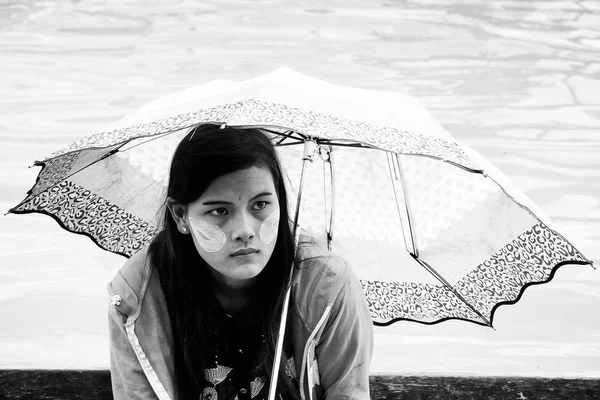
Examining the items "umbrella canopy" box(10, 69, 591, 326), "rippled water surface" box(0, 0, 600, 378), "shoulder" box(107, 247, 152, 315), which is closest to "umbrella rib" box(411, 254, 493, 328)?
"umbrella canopy" box(10, 69, 591, 326)

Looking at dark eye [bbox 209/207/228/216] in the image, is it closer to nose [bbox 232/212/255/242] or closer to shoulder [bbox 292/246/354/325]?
nose [bbox 232/212/255/242]

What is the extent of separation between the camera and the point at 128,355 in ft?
7.10

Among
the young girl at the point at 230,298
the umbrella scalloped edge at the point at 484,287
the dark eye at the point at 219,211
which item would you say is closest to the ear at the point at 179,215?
the young girl at the point at 230,298

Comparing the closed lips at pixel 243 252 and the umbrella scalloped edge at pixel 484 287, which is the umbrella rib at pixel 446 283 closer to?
the umbrella scalloped edge at pixel 484 287

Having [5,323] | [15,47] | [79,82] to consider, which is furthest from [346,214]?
[15,47]

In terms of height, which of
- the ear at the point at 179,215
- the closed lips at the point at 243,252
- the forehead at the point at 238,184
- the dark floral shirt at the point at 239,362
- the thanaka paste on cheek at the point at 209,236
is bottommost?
the dark floral shirt at the point at 239,362

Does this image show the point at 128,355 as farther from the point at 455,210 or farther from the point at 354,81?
the point at 354,81

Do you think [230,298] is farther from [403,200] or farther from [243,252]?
[403,200]

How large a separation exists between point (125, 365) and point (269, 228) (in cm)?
48

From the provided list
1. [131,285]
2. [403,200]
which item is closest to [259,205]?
[131,285]

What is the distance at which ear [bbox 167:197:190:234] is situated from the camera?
2.19m

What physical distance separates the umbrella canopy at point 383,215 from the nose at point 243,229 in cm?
26

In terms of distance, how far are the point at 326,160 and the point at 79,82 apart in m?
7.80

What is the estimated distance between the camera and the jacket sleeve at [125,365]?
215 centimetres
